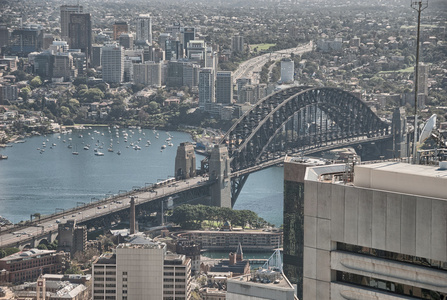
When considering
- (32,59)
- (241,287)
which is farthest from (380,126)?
(241,287)

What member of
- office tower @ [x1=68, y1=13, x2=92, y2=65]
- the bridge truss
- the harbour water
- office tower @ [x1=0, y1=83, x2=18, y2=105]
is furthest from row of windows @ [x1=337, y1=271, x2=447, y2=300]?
office tower @ [x1=68, y1=13, x2=92, y2=65]

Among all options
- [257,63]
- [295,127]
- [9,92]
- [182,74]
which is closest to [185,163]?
[295,127]

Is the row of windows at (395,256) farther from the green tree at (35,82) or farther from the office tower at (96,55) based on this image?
the office tower at (96,55)

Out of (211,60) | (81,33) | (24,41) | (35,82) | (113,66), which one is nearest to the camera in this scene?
(35,82)

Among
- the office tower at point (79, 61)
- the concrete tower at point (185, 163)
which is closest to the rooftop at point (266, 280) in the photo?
the concrete tower at point (185, 163)

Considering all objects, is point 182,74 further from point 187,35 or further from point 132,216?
point 132,216

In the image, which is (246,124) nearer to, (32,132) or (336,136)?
(336,136)
